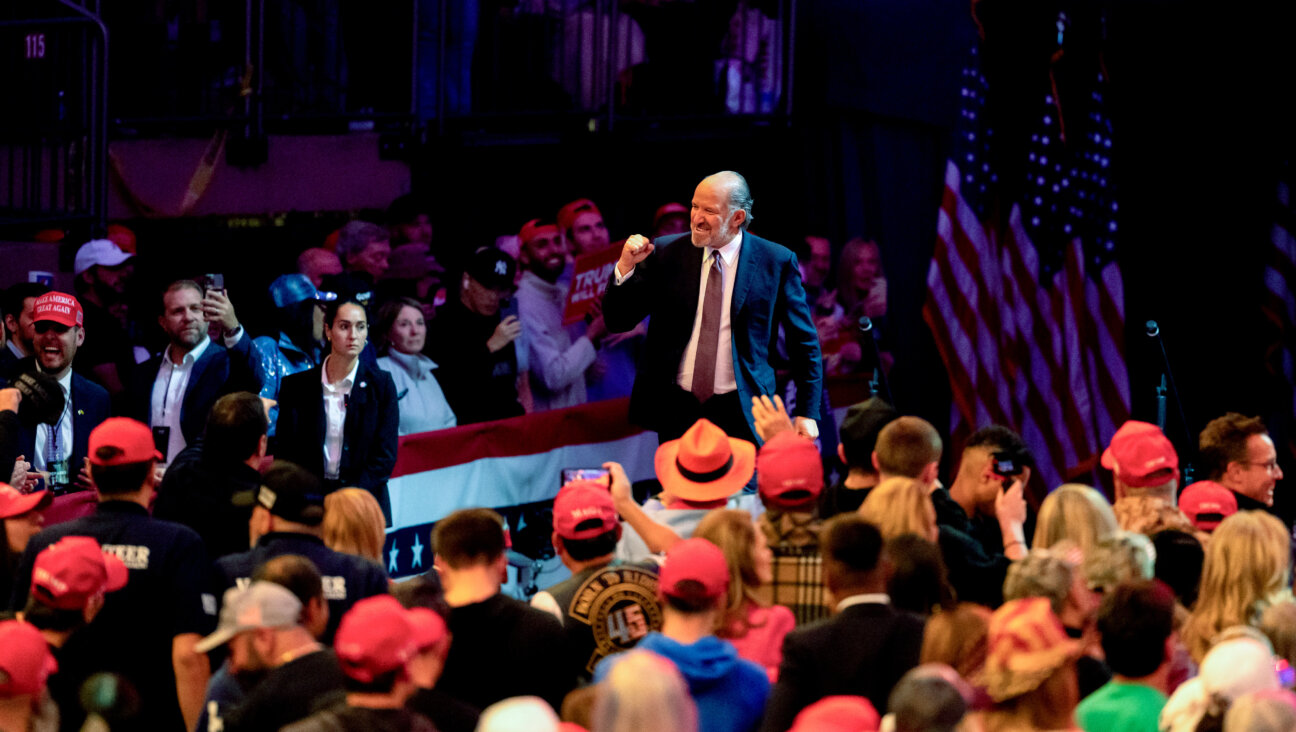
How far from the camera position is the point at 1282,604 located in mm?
5141

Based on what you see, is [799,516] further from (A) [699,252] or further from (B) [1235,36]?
(B) [1235,36]

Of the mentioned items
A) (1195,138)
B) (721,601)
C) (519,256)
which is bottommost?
(721,601)

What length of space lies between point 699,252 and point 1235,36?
6248 millimetres

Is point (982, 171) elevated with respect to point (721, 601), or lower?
elevated

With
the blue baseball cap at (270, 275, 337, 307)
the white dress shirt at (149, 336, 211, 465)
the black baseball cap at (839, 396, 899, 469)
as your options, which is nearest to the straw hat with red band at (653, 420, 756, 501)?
the black baseball cap at (839, 396, 899, 469)

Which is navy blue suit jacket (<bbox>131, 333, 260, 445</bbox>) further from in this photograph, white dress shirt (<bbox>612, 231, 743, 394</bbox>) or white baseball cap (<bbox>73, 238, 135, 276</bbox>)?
white dress shirt (<bbox>612, 231, 743, 394</bbox>)

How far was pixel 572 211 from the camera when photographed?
9.89 m

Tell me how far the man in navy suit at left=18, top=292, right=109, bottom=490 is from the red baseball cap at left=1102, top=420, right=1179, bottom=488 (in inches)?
167

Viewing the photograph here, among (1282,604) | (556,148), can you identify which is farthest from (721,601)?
(556,148)

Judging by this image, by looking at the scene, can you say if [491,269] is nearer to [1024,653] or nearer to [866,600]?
[866,600]

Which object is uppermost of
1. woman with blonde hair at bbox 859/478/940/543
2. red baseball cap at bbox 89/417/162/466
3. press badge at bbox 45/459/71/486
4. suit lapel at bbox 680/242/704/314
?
suit lapel at bbox 680/242/704/314

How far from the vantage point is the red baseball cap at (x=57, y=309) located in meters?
7.41

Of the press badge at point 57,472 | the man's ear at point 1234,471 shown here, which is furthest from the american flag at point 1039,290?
the press badge at point 57,472

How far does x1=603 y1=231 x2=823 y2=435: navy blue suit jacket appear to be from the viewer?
23.4 ft
